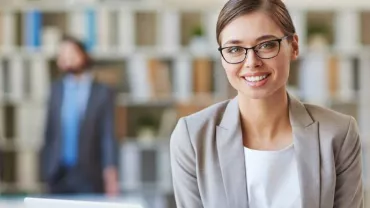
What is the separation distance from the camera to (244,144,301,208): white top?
0.75 m

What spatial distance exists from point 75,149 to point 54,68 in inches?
37.1

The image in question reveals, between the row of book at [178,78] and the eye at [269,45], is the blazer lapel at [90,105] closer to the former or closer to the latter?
the row of book at [178,78]

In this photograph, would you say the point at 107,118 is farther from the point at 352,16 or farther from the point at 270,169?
the point at 270,169

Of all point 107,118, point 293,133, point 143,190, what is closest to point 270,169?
point 293,133

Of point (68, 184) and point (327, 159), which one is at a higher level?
point (327, 159)

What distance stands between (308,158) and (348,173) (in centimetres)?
6

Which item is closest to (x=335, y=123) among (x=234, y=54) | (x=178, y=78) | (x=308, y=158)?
(x=308, y=158)

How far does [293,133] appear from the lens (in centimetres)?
76

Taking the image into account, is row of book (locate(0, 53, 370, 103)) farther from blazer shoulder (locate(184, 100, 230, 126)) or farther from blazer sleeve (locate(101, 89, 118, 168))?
blazer shoulder (locate(184, 100, 230, 126))

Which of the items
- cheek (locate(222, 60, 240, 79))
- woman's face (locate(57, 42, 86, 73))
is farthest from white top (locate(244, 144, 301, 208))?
woman's face (locate(57, 42, 86, 73))

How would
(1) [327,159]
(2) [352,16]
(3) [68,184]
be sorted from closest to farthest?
(1) [327,159]
(3) [68,184]
(2) [352,16]

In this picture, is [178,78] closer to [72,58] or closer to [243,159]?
[72,58]

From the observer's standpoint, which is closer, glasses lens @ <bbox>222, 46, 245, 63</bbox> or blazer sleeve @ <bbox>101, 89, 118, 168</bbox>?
glasses lens @ <bbox>222, 46, 245, 63</bbox>

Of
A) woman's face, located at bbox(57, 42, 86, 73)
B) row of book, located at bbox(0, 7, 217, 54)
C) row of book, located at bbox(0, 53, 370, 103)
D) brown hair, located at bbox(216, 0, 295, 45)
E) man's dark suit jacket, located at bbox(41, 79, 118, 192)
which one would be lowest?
man's dark suit jacket, located at bbox(41, 79, 118, 192)
